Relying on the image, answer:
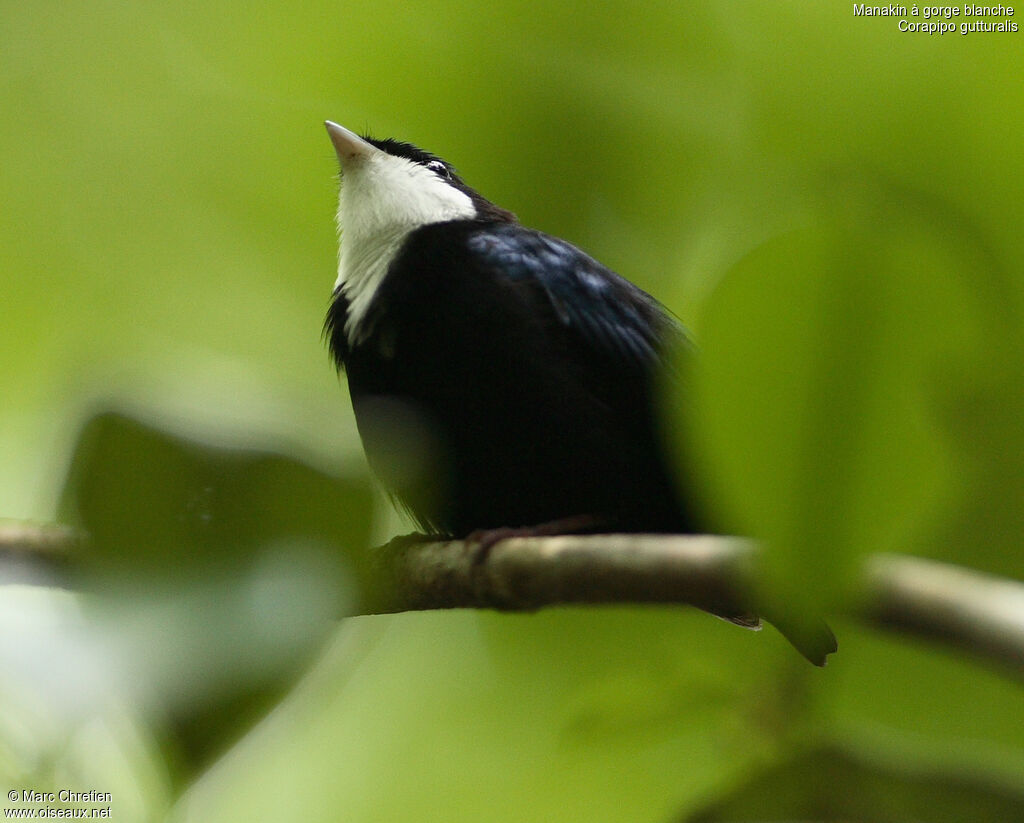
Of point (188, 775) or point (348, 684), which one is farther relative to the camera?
point (348, 684)

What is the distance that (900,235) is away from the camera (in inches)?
4.4

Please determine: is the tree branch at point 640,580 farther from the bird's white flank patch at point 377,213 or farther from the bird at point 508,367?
the bird's white flank patch at point 377,213

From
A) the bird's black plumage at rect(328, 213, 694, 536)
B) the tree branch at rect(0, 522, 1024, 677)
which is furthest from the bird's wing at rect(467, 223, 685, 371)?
the tree branch at rect(0, 522, 1024, 677)

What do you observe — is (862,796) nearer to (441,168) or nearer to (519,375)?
(441,168)

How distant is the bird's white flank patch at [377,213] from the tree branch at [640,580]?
0.36 meters

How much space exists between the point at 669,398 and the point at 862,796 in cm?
8

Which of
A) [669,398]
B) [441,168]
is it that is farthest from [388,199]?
[669,398]

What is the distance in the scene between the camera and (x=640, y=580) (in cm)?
20

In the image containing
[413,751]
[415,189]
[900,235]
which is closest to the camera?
[900,235]

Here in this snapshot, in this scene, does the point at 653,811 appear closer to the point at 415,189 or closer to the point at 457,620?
the point at 457,620

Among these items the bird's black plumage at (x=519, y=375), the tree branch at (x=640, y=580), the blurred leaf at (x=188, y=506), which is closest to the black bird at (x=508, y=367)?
the bird's black plumage at (x=519, y=375)

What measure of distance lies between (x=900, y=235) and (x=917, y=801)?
0.34 ft

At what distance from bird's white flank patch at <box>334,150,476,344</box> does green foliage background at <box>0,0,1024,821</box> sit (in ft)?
1.26

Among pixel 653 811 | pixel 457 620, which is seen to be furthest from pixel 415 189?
pixel 653 811
